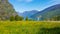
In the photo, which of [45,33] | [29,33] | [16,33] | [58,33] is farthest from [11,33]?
[58,33]

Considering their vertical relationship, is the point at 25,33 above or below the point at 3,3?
below

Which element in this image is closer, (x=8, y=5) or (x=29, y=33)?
(x=29, y=33)

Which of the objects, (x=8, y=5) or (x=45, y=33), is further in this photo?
(x=8, y=5)

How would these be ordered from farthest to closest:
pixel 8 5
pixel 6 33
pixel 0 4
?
pixel 8 5 → pixel 0 4 → pixel 6 33

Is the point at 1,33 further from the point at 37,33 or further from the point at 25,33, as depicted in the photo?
the point at 37,33

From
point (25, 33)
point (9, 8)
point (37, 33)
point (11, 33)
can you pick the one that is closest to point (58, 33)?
point (37, 33)

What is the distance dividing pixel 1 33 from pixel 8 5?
13498 cm

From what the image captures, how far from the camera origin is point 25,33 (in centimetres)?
1131

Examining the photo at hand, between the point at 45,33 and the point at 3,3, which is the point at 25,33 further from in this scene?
the point at 3,3

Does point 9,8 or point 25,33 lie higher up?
point 9,8

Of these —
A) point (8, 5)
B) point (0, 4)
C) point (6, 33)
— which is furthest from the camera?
point (8, 5)

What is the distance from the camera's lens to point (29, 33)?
11.2 m

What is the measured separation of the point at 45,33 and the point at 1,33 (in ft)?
9.64

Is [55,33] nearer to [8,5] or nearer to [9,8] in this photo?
[9,8]
